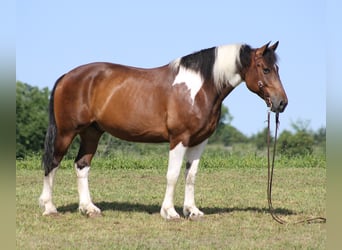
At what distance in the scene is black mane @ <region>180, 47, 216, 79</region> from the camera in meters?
6.45

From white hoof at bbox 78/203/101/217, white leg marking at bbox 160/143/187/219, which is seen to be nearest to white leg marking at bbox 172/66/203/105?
white leg marking at bbox 160/143/187/219

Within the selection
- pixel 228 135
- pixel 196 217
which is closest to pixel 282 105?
pixel 196 217

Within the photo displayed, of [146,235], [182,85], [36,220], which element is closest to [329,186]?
[146,235]

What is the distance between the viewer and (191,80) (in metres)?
6.44

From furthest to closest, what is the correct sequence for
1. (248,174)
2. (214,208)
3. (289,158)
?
(289,158) → (248,174) → (214,208)

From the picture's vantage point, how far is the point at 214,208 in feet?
24.1

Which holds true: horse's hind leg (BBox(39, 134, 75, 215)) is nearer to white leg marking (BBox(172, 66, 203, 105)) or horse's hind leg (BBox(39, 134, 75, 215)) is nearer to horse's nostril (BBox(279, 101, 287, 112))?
white leg marking (BBox(172, 66, 203, 105))

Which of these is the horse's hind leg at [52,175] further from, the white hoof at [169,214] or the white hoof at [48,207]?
the white hoof at [169,214]

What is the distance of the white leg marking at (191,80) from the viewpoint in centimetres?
639

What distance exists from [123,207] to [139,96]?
174 cm

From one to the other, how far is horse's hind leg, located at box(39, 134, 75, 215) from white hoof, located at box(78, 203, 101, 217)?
1.13 ft

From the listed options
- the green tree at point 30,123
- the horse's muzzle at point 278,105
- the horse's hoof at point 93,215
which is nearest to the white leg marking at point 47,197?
the horse's hoof at point 93,215

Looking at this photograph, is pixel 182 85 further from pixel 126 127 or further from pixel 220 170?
pixel 220 170

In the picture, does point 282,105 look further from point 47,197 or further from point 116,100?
point 47,197
